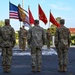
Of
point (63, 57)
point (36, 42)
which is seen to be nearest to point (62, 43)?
point (63, 57)

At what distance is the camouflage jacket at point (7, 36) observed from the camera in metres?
14.5

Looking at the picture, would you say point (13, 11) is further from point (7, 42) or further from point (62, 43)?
point (62, 43)

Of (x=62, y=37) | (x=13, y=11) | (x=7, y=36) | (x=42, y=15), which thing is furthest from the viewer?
(x=13, y=11)

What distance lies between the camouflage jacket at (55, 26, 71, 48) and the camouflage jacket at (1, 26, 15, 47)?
167cm

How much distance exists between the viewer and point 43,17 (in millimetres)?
33250

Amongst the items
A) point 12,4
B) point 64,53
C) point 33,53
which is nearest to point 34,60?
point 33,53

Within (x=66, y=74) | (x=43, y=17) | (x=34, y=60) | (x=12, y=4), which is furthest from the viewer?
(x=12, y=4)

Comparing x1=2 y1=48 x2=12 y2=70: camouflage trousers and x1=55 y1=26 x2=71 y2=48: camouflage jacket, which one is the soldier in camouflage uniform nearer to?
x1=55 y1=26 x2=71 y2=48: camouflage jacket

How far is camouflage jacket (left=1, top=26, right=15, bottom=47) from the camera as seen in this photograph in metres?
14.5

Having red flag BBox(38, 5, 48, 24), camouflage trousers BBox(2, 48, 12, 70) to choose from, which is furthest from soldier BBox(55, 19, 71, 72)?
red flag BBox(38, 5, 48, 24)

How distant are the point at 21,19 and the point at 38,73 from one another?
20.3 meters

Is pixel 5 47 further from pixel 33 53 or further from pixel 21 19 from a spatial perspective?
pixel 21 19

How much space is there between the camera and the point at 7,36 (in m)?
14.5

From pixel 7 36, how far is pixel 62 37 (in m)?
2.08
